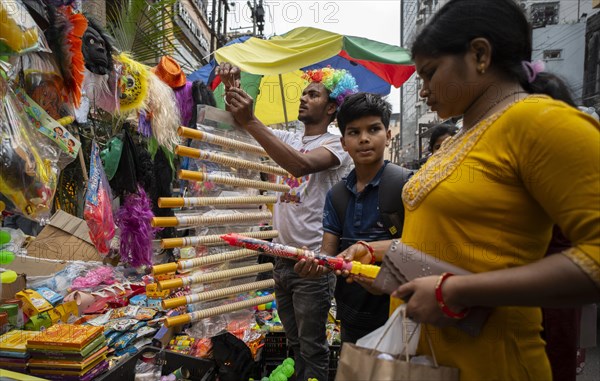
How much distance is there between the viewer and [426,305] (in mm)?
831

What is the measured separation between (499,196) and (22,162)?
1.57 metres

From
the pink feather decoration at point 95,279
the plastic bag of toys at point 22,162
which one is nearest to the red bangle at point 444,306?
the plastic bag of toys at point 22,162

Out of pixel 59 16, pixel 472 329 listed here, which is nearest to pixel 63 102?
pixel 59 16

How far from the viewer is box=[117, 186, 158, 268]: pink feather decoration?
378cm

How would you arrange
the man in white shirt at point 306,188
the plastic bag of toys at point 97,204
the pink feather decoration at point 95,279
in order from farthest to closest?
the pink feather decoration at point 95,279, the plastic bag of toys at point 97,204, the man in white shirt at point 306,188

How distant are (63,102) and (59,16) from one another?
0.40 m

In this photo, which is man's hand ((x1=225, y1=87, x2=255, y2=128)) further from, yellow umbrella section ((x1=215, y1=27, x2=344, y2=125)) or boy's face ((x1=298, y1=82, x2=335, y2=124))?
yellow umbrella section ((x1=215, y1=27, x2=344, y2=125))

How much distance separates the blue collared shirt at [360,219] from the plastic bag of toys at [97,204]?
86.8 inches

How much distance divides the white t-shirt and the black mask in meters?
1.34

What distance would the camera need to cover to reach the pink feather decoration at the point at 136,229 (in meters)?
3.78

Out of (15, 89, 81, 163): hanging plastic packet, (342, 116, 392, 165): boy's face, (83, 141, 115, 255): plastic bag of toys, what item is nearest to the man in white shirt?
(342, 116, 392, 165): boy's face

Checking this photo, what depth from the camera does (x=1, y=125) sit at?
50.6 inches

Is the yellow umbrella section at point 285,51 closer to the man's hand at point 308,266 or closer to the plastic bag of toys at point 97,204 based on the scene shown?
the plastic bag of toys at point 97,204

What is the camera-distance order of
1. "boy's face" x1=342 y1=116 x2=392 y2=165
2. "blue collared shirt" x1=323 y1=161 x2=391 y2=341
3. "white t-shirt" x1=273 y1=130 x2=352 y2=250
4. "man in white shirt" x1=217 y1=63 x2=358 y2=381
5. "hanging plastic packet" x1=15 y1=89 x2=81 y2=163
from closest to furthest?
"hanging plastic packet" x1=15 y1=89 x2=81 y2=163 < "blue collared shirt" x1=323 y1=161 x2=391 y2=341 < "boy's face" x1=342 y1=116 x2=392 y2=165 < "man in white shirt" x1=217 y1=63 x2=358 y2=381 < "white t-shirt" x1=273 y1=130 x2=352 y2=250
